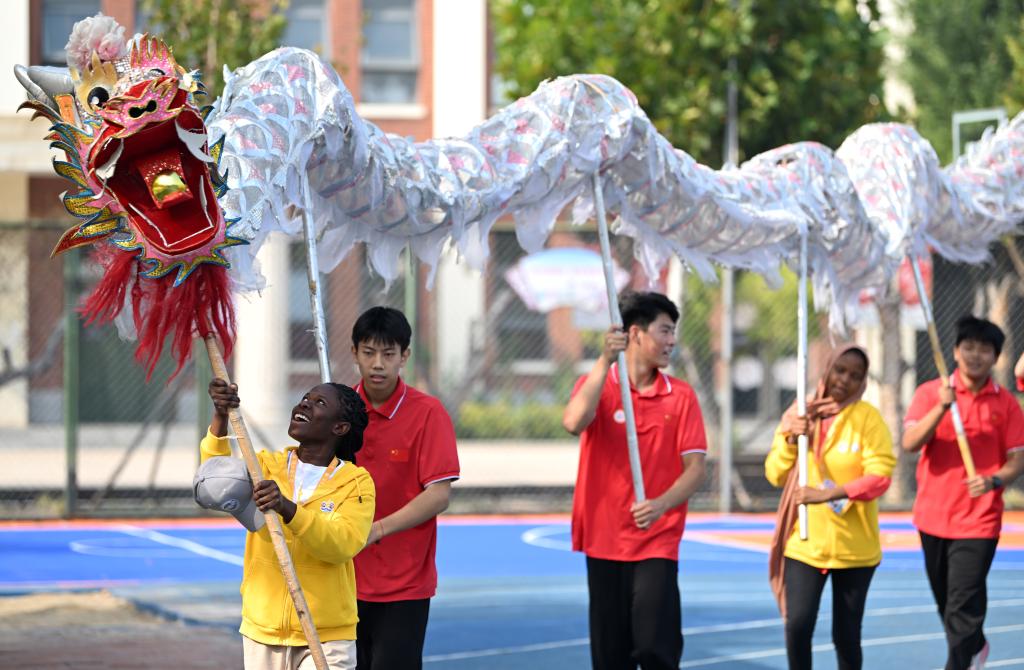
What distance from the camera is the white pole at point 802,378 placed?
6797 millimetres

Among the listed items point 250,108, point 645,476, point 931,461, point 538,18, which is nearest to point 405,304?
point 538,18

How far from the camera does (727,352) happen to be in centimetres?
1498

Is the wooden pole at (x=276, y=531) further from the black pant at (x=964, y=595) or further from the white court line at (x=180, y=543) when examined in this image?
the white court line at (x=180, y=543)

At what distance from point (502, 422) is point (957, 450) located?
31.2ft

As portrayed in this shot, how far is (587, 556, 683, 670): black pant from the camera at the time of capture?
616 cm

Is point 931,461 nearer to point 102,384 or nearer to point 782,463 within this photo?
point 782,463

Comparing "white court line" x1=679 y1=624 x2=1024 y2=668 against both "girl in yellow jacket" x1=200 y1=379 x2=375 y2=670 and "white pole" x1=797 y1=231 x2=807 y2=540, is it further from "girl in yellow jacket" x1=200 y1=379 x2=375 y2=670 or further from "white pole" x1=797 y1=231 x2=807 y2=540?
"girl in yellow jacket" x1=200 y1=379 x2=375 y2=670

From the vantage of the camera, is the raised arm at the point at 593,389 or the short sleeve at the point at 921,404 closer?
the raised arm at the point at 593,389

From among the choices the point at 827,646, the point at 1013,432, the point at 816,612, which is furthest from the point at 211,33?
the point at 816,612

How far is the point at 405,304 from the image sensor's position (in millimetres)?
15562

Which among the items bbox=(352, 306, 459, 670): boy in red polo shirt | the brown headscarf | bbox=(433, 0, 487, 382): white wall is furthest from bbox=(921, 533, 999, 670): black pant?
bbox=(433, 0, 487, 382): white wall

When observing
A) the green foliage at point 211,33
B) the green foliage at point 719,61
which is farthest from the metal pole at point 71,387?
the green foliage at point 719,61

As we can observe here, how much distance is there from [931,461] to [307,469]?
3973mm

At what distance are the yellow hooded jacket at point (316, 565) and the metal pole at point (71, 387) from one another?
10076 millimetres
